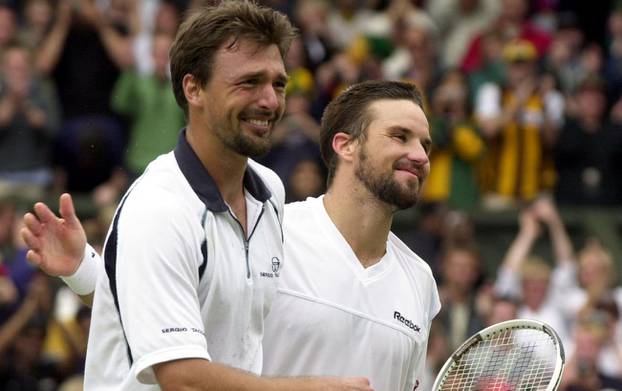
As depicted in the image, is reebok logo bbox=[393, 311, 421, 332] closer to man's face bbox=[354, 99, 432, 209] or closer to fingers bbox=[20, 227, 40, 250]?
man's face bbox=[354, 99, 432, 209]

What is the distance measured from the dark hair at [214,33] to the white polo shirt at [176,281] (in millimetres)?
272

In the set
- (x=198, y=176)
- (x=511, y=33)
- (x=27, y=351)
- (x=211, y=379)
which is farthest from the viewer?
(x=511, y=33)

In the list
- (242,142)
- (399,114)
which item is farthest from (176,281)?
(399,114)

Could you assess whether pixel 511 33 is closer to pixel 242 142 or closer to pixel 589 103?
pixel 589 103

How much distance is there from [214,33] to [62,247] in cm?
105

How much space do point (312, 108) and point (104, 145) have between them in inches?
71.9

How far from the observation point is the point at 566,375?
36.6 ft

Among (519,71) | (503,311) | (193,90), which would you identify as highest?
(519,71)

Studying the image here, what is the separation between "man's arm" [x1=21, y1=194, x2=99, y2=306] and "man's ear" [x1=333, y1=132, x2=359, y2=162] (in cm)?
125

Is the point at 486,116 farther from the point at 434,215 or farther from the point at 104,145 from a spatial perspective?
the point at 104,145

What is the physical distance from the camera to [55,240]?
5777 millimetres

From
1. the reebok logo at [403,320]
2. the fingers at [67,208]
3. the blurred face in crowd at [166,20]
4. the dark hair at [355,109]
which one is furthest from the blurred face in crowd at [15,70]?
the fingers at [67,208]

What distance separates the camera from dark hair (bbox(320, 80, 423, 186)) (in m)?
6.63

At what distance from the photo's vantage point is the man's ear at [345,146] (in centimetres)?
662
